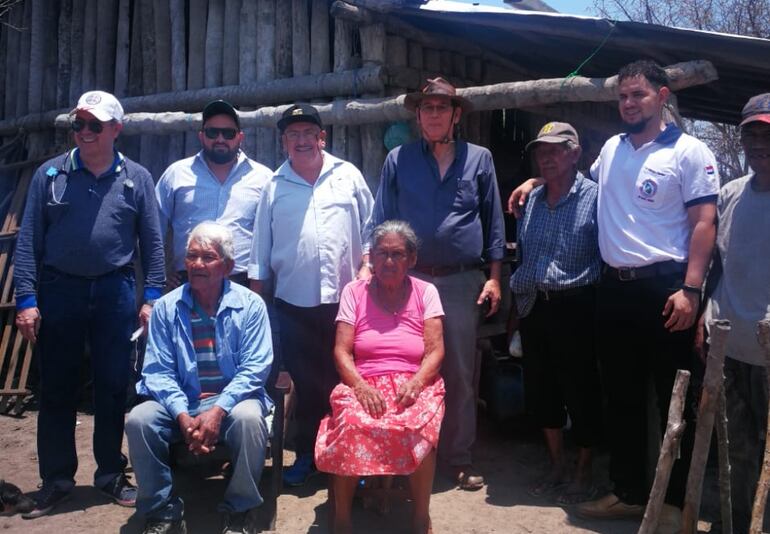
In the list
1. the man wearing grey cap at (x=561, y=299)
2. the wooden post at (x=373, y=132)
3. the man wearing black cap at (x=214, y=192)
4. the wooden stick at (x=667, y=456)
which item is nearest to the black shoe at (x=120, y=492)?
the man wearing black cap at (x=214, y=192)

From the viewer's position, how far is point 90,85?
7.67m

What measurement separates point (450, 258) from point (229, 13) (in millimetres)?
3666

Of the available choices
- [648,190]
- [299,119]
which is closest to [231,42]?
[299,119]

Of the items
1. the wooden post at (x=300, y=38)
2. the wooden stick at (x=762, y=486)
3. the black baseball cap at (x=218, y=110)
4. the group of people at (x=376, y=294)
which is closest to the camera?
the wooden stick at (x=762, y=486)

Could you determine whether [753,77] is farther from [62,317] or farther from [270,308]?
[62,317]

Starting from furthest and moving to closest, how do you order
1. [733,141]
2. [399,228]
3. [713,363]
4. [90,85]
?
[733,141], [90,85], [399,228], [713,363]

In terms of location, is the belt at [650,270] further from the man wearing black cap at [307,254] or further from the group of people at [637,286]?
the man wearing black cap at [307,254]

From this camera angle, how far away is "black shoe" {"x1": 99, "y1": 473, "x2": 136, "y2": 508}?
4281 mm

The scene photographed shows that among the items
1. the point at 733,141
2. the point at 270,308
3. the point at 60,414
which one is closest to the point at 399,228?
the point at 270,308

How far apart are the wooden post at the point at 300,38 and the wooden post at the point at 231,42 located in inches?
25.7

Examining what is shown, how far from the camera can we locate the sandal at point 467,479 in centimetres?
450

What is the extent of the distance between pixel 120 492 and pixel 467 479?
200 cm

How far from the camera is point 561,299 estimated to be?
425 cm

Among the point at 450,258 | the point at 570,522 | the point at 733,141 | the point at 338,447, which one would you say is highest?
the point at 733,141
